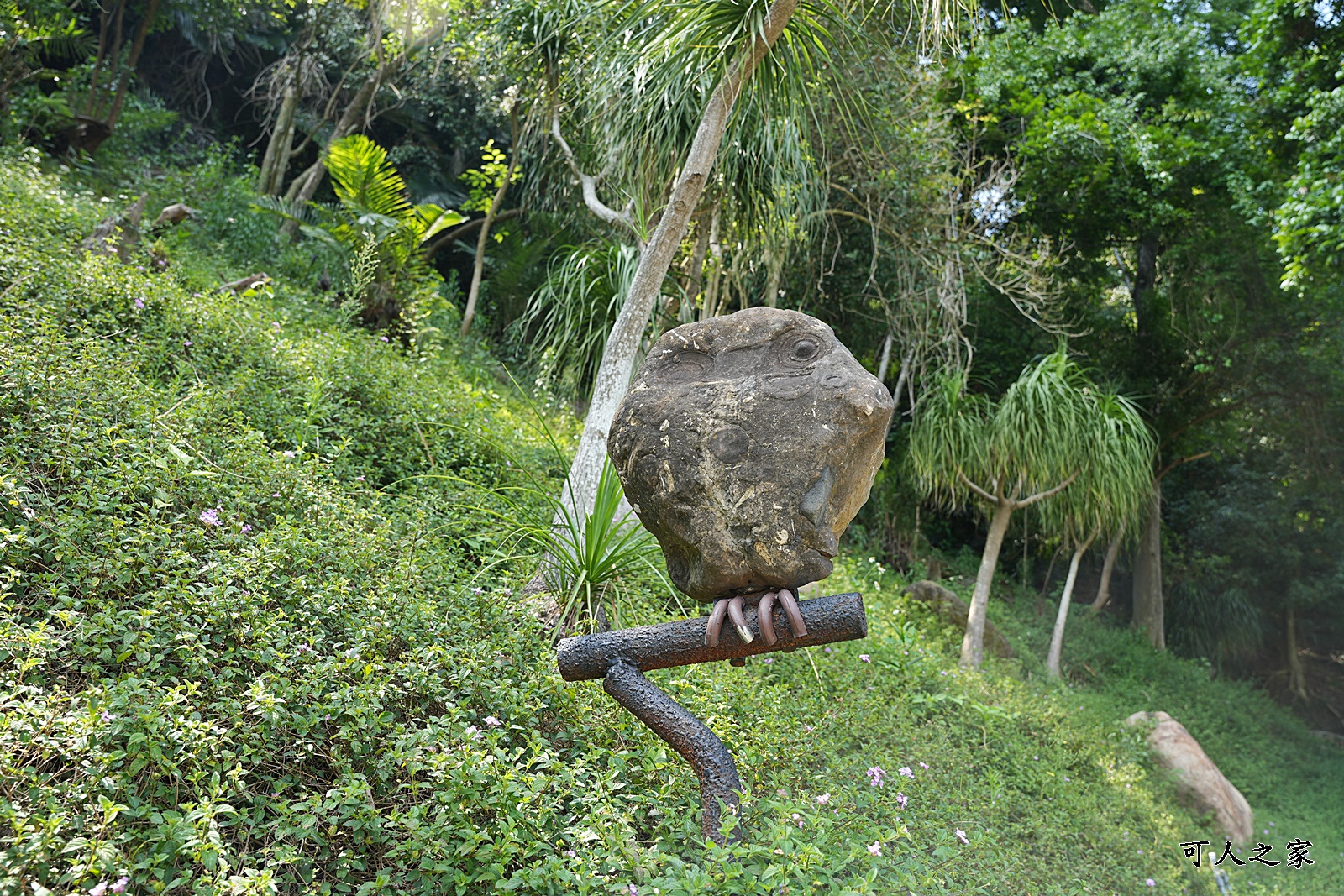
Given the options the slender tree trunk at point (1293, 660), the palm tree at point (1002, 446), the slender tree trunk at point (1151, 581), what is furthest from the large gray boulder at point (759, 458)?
the slender tree trunk at point (1293, 660)

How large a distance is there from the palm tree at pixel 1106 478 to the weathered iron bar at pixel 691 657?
4789mm

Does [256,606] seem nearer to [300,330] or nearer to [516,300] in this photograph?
[300,330]

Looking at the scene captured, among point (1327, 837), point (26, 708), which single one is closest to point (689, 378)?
point (26, 708)

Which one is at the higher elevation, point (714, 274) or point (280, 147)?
point (280, 147)

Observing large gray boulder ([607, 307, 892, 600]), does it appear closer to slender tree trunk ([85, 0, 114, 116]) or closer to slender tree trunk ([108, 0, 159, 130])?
slender tree trunk ([108, 0, 159, 130])

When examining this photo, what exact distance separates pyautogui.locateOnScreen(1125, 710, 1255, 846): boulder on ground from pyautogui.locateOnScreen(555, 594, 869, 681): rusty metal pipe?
4.59 metres

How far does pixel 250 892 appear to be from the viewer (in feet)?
4.97

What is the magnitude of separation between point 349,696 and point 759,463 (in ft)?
3.84

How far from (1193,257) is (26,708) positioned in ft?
30.4

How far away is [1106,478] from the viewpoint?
20.0 feet

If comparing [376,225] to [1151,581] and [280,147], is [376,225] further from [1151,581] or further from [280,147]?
[1151,581]

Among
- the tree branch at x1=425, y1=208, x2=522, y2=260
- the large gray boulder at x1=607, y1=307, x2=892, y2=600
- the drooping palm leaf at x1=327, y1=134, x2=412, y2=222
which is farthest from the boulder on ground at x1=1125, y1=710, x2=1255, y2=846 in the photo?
the tree branch at x1=425, y1=208, x2=522, y2=260

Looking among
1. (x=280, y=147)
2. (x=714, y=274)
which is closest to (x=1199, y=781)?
(x=714, y=274)

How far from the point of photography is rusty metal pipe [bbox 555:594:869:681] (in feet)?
6.59
